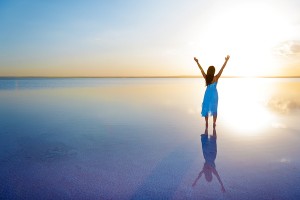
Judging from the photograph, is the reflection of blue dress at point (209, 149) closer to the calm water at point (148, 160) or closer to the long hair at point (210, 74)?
the calm water at point (148, 160)

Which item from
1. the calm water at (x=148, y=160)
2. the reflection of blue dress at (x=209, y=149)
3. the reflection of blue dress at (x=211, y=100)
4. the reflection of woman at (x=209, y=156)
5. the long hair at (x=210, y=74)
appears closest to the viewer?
the calm water at (x=148, y=160)

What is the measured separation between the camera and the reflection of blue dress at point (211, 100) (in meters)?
8.74

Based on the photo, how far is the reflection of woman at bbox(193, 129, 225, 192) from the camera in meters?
5.16

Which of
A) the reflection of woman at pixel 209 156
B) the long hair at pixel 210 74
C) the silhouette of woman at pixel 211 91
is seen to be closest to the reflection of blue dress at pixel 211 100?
the silhouette of woman at pixel 211 91

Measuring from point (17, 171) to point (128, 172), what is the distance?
221 cm

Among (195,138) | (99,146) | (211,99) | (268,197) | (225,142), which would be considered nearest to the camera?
(268,197)

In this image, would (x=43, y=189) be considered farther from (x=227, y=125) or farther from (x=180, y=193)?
(x=227, y=125)

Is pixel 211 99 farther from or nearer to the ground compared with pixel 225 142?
farther from the ground

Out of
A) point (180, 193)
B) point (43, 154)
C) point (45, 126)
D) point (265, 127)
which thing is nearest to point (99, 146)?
point (43, 154)

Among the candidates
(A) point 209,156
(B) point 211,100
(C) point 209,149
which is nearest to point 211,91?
(B) point 211,100

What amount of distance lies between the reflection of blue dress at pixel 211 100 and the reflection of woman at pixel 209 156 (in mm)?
725

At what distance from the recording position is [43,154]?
6457 millimetres

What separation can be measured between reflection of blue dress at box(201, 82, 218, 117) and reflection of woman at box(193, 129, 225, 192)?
2.38 feet

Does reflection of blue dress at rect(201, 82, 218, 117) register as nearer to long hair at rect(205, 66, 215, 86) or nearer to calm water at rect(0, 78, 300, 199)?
long hair at rect(205, 66, 215, 86)
